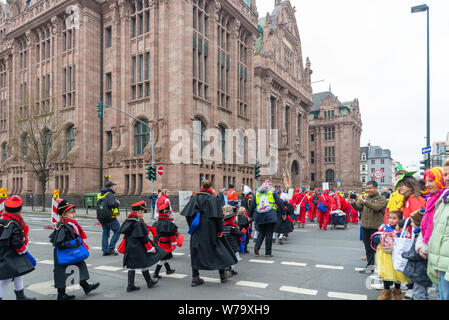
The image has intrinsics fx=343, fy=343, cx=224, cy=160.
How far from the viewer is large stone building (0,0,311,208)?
2573 cm

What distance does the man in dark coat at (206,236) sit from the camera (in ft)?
20.1

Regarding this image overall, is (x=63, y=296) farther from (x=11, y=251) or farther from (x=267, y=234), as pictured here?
(x=267, y=234)

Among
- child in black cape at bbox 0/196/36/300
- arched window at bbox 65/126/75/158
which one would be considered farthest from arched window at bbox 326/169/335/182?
child in black cape at bbox 0/196/36/300

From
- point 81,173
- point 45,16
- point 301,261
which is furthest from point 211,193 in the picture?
point 45,16

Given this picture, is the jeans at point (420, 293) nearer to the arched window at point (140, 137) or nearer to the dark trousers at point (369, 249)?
the dark trousers at point (369, 249)

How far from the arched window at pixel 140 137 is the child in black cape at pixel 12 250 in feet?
73.5

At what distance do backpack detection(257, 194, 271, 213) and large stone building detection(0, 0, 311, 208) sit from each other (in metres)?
16.3

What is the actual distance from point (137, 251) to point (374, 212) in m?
4.72

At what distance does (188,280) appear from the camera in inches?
255

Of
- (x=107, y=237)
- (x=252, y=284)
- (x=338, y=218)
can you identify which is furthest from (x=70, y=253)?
(x=338, y=218)

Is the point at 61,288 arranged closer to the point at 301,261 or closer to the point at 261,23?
the point at 301,261

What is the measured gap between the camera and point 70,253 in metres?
5.32

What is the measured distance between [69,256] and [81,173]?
2524 centimetres

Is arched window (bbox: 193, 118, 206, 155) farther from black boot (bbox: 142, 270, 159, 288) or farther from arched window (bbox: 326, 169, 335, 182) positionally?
arched window (bbox: 326, 169, 335, 182)
